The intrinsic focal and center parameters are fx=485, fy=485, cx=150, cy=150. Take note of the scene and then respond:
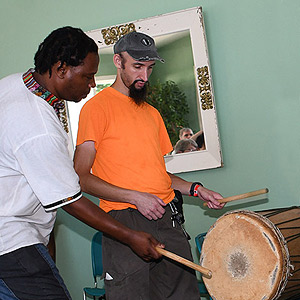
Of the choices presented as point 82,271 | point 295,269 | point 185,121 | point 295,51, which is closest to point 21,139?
point 295,269

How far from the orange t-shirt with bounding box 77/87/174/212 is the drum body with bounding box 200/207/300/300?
1.14 feet

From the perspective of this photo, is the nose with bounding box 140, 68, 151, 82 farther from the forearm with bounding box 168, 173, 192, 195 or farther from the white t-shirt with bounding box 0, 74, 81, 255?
the white t-shirt with bounding box 0, 74, 81, 255

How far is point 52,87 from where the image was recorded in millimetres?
1577

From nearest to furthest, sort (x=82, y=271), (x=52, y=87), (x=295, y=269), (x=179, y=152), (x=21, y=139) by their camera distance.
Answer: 1. (x=21, y=139)
2. (x=52, y=87)
3. (x=295, y=269)
4. (x=179, y=152)
5. (x=82, y=271)

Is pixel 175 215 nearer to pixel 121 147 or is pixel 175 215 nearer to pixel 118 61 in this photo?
pixel 121 147

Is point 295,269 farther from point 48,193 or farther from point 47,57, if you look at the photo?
point 47,57

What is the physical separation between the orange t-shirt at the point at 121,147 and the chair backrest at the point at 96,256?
4.05ft

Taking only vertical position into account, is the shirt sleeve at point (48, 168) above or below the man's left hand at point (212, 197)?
above

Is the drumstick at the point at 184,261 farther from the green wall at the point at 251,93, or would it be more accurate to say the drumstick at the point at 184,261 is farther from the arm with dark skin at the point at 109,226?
the green wall at the point at 251,93

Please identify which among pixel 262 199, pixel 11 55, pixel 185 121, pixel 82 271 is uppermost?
pixel 11 55

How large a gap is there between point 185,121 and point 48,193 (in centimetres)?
193

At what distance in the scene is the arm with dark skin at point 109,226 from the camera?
163cm

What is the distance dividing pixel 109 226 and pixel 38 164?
→ 0.42 m

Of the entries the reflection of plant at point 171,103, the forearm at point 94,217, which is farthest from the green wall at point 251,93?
the forearm at point 94,217
